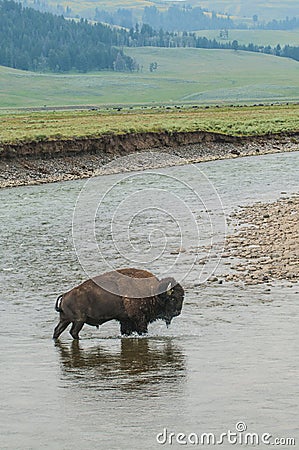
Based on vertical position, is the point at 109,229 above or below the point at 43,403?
below

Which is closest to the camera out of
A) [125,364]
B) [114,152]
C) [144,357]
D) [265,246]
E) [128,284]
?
[125,364]

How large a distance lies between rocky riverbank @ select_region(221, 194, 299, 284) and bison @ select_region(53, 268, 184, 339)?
4.23 metres

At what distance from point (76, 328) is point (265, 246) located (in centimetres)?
823

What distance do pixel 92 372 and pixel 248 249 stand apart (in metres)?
9.49

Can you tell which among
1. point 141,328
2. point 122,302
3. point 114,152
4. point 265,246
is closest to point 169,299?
A: point 141,328

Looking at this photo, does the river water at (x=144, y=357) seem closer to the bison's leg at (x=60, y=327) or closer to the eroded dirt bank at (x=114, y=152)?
the bison's leg at (x=60, y=327)

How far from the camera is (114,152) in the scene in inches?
2158

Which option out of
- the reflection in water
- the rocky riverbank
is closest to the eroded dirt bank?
the rocky riverbank

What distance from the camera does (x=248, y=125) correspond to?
71.2 m

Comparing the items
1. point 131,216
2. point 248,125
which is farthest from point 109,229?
point 248,125

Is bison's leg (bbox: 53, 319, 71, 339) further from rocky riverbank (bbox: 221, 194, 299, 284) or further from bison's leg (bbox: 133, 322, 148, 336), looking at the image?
rocky riverbank (bbox: 221, 194, 299, 284)

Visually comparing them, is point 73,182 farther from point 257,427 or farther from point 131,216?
point 257,427

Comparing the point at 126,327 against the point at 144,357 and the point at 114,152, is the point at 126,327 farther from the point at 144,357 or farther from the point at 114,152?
the point at 114,152

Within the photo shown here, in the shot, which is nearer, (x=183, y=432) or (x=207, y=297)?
(x=183, y=432)
